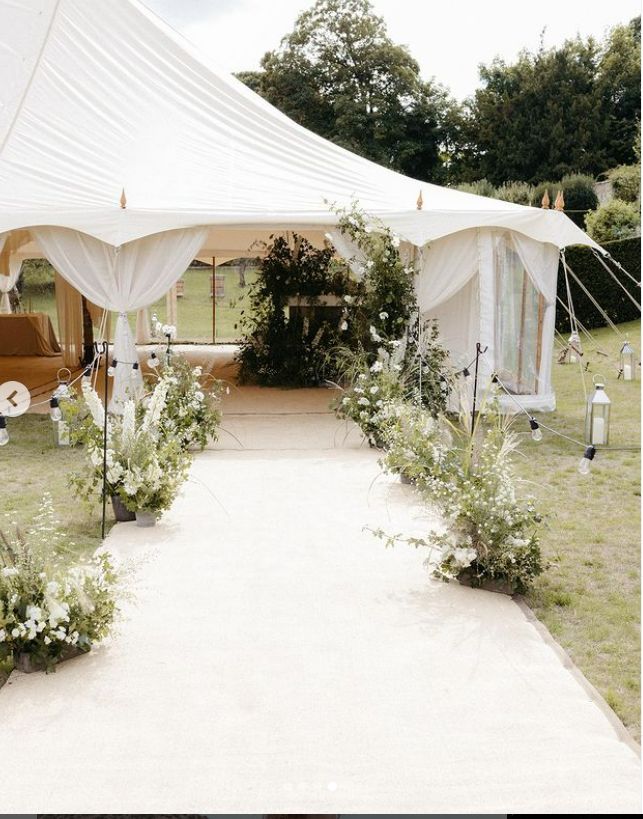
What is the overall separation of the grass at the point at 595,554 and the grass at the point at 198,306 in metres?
10.3

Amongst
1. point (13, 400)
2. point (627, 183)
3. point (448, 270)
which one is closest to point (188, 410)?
point (13, 400)

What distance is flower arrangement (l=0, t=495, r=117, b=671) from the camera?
138 inches

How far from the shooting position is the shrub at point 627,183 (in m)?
21.9

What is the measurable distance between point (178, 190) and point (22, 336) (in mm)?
6698

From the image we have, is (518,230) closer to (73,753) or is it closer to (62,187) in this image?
(62,187)

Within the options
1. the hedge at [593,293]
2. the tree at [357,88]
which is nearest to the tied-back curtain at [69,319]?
the hedge at [593,293]

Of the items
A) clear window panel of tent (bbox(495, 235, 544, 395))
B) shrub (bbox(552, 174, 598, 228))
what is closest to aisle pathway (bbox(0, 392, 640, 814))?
clear window panel of tent (bbox(495, 235, 544, 395))

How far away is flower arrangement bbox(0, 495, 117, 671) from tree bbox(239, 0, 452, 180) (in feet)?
92.7

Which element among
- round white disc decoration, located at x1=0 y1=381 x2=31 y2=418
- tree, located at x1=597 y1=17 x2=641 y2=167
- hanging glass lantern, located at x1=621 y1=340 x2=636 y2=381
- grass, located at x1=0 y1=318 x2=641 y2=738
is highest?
tree, located at x1=597 y1=17 x2=641 y2=167

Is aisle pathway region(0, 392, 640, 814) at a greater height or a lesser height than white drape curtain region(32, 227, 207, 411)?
lesser

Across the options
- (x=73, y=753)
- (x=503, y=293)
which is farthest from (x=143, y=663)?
(x=503, y=293)

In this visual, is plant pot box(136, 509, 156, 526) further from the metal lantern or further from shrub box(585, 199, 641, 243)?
shrub box(585, 199, 641, 243)

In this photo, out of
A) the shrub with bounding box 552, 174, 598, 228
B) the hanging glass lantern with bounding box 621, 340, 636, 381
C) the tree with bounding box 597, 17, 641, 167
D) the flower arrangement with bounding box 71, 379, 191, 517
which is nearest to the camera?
the flower arrangement with bounding box 71, 379, 191, 517

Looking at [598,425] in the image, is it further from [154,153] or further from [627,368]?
[154,153]
